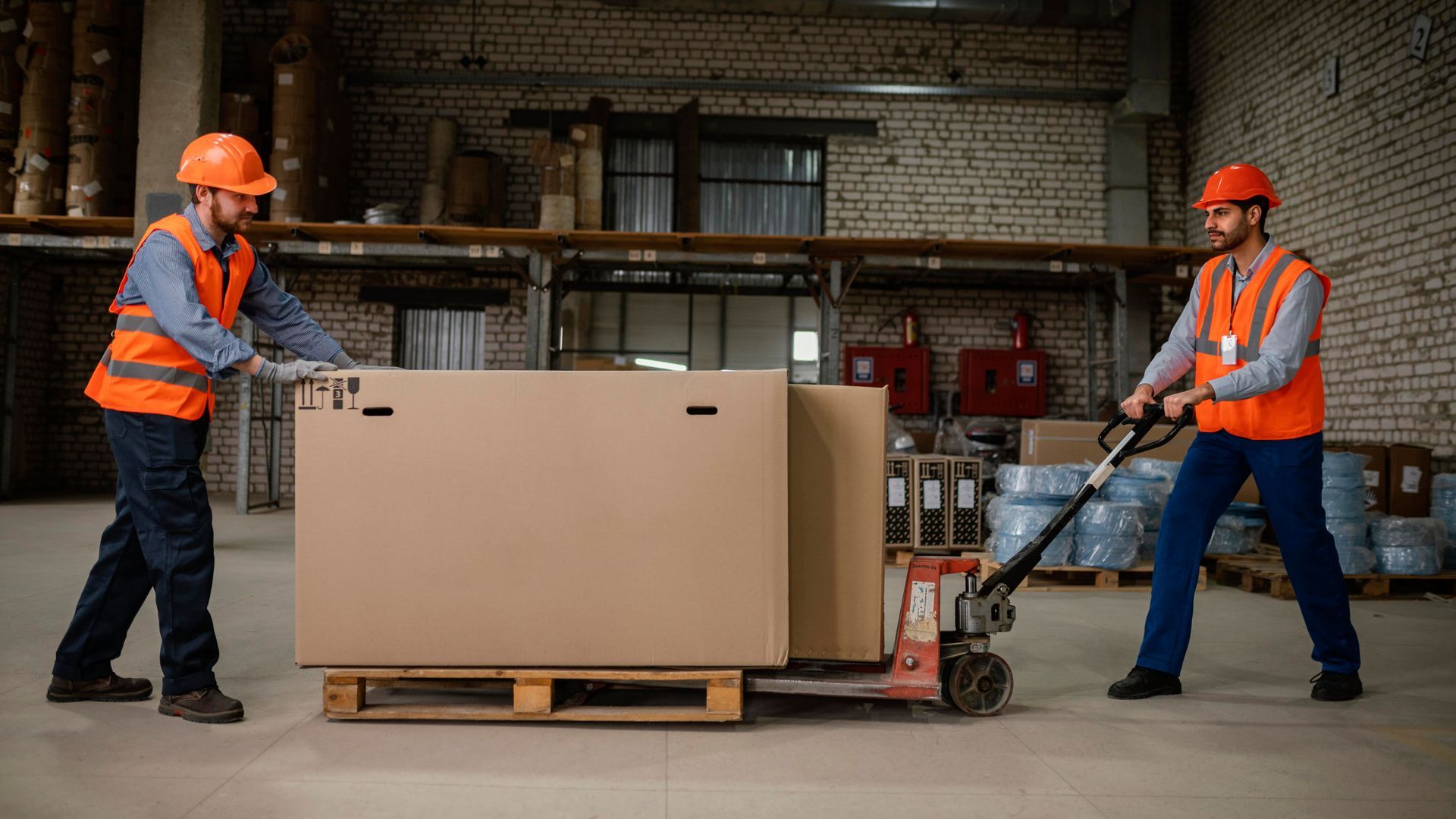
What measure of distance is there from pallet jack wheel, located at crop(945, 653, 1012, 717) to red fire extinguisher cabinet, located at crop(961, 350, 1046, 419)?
27.6 ft

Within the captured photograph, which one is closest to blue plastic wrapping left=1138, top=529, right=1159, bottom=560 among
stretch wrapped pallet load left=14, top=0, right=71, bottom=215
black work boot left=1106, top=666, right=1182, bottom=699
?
black work boot left=1106, top=666, right=1182, bottom=699

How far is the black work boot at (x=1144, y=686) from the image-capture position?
312cm

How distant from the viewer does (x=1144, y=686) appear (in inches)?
123

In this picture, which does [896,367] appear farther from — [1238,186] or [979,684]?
[979,684]

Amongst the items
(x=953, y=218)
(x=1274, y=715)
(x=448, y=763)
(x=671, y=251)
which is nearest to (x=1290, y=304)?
(x=1274, y=715)

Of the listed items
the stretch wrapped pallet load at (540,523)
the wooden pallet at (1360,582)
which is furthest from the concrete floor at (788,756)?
the wooden pallet at (1360,582)

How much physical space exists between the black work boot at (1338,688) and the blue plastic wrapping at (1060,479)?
253 cm

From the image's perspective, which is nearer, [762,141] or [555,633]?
[555,633]

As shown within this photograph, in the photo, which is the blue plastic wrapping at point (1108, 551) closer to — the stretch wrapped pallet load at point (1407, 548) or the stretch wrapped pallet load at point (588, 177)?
the stretch wrapped pallet load at point (1407, 548)

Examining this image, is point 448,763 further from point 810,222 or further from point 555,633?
point 810,222

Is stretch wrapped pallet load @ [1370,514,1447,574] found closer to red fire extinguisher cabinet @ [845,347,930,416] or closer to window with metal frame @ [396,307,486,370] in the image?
red fire extinguisher cabinet @ [845,347,930,416]

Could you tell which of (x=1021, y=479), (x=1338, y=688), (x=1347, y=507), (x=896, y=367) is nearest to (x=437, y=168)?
(x=896, y=367)

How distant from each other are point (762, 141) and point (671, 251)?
2762mm

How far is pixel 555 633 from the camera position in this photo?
8.66 ft
